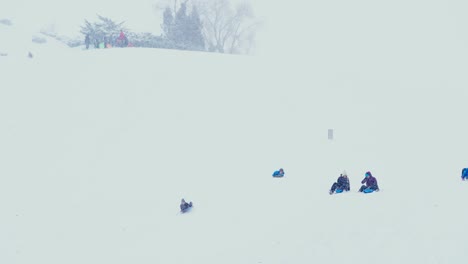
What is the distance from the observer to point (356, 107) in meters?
25.9

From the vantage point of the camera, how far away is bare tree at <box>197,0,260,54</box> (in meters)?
52.8

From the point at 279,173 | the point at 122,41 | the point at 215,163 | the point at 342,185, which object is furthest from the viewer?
the point at 122,41

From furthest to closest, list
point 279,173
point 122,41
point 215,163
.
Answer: point 122,41
point 215,163
point 279,173

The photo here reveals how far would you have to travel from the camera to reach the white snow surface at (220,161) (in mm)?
11320

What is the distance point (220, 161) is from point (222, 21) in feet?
127

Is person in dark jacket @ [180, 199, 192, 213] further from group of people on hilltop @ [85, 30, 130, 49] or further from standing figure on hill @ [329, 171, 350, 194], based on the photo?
group of people on hilltop @ [85, 30, 130, 49]

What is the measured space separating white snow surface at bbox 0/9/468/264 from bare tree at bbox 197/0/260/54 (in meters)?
21.9

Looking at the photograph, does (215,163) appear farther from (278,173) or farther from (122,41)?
(122,41)

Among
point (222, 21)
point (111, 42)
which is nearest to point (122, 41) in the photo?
point (111, 42)

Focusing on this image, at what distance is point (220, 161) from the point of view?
19.1 m

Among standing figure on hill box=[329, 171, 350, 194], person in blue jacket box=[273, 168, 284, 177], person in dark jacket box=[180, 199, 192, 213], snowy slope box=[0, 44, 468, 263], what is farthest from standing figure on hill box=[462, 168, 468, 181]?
person in dark jacket box=[180, 199, 192, 213]

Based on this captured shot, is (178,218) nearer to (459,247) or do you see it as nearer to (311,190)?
(311,190)

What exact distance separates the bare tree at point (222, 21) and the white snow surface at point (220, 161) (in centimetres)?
2190

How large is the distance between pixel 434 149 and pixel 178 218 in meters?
15.0
